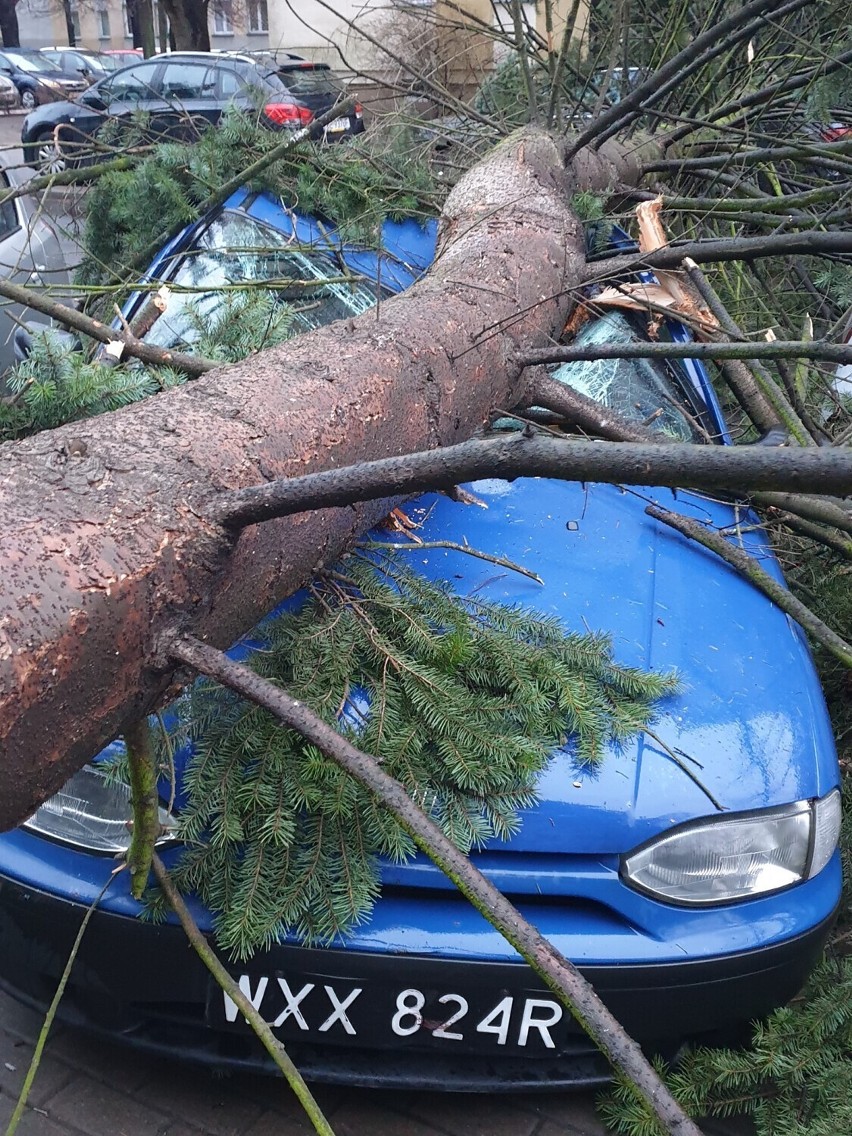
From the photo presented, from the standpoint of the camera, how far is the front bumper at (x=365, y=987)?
1.81m

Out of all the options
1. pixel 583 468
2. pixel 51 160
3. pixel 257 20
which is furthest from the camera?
pixel 257 20


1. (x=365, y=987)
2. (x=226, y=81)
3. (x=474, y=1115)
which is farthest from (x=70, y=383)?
(x=226, y=81)

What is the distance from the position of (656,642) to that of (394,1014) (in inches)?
38.4

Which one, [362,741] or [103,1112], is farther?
[103,1112]

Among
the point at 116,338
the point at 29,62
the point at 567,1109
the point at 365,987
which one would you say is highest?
the point at 116,338

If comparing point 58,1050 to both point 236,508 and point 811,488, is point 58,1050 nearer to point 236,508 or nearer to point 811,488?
point 236,508

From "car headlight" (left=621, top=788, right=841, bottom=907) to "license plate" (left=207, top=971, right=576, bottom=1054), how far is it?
1.03 ft

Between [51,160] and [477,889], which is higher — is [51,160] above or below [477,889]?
above

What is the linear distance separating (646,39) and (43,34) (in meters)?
47.1

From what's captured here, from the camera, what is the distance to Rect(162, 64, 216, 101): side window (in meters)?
11.9

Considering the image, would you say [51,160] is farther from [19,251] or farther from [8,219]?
[8,219]

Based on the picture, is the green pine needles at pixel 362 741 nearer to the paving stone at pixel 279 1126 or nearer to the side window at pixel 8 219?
the paving stone at pixel 279 1126

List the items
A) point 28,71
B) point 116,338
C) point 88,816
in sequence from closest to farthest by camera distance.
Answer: point 88,816 → point 116,338 → point 28,71

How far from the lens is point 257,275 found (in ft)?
11.3
